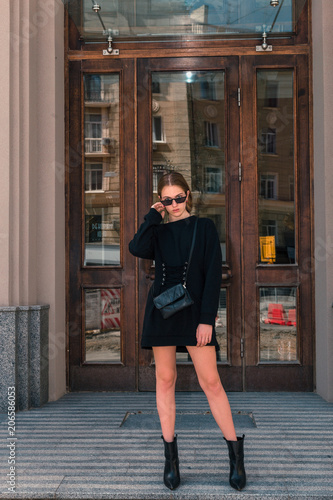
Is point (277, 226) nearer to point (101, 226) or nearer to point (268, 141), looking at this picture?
point (268, 141)

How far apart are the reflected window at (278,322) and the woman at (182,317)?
7.59ft

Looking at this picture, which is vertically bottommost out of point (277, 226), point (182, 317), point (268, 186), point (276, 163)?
point (182, 317)

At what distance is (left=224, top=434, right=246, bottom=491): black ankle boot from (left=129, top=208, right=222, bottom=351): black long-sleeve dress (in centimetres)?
58

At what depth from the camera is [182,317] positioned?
301 cm

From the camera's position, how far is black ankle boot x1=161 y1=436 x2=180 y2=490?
2.96 metres

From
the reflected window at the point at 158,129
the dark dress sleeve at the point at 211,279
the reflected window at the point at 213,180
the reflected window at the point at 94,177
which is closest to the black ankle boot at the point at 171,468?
the dark dress sleeve at the point at 211,279

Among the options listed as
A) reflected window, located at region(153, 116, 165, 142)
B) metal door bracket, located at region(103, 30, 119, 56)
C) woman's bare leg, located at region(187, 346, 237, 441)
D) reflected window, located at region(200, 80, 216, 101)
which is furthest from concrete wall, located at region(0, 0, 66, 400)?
woman's bare leg, located at region(187, 346, 237, 441)

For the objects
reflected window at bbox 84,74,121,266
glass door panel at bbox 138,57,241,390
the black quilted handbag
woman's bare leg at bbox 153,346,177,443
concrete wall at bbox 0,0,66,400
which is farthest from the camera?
reflected window at bbox 84,74,121,266

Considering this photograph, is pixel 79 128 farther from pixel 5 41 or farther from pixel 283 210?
pixel 283 210

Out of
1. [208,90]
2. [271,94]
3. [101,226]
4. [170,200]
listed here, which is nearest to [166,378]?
[170,200]

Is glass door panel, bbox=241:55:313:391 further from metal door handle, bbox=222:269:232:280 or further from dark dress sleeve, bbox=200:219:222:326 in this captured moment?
dark dress sleeve, bbox=200:219:222:326

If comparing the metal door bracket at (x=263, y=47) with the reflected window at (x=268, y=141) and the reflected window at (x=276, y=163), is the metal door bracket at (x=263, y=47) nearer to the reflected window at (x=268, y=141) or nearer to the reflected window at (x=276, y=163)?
the reflected window at (x=276, y=163)

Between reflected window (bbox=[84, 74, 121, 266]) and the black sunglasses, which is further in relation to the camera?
reflected window (bbox=[84, 74, 121, 266])

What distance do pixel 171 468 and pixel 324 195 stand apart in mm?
3044
